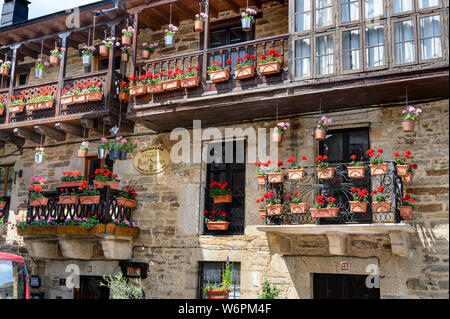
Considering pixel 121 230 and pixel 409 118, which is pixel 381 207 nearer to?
pixel 409 118

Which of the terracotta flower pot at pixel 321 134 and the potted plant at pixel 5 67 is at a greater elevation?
the potted plant at pixel 5 67

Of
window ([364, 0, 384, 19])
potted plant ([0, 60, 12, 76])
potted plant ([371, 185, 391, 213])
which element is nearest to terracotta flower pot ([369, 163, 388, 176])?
potted plant ([371, 185, 391, 213])

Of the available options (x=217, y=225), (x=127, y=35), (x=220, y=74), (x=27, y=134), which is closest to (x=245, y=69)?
(x=220, y=74)

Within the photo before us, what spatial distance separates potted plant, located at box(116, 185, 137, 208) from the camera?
10789 mm

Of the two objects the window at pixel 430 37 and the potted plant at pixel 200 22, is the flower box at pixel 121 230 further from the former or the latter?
the window at pixel 430 37

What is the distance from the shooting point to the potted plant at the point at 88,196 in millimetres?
10438

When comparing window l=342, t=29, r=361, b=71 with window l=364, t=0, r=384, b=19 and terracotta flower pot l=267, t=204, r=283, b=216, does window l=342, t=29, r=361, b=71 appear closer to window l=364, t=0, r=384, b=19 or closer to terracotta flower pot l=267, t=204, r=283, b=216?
window l=364, t=0, r=384, b=19

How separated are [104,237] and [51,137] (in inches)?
133

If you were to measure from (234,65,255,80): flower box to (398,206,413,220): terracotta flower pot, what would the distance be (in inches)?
134

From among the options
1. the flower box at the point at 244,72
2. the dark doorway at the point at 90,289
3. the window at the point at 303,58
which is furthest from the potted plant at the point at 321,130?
the dark doorway at the point at 90,289

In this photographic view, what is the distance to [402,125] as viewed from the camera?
344 inches

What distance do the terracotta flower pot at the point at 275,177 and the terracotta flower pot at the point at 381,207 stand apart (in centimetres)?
162

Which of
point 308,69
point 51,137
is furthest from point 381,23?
point 51,137

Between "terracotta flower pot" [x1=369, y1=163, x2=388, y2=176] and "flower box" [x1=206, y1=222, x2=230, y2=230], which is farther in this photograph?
"flower box" [x1=206, y1=222, x2=230, y2=230]
